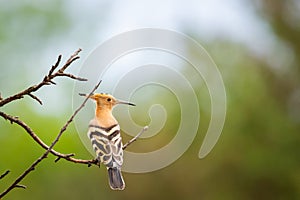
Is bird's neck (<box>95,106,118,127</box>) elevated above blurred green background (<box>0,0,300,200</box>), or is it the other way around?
blurred green background (<box>0,0,300,200</box>)

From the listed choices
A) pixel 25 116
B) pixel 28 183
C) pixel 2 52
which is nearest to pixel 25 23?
pixel 2 52

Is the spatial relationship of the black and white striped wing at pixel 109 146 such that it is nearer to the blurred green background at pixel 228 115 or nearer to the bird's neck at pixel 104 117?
the bird's neck at pixel 104 117

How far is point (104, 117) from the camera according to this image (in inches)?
26.1

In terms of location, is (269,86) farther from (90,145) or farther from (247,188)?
(90,145)

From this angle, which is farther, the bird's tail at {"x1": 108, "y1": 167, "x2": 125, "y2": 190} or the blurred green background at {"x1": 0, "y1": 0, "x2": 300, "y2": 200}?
the blurred green background at {"x1": 0, "y1": 0, "x2": 300, "y2": 200}

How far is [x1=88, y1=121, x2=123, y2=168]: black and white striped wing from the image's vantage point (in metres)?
0.68

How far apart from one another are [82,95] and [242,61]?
167 inches

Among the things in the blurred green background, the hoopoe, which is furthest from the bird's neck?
the blurred green background

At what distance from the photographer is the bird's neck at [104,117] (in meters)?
0.66

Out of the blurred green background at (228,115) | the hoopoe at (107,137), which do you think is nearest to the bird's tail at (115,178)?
the hoopoe at (107,137)

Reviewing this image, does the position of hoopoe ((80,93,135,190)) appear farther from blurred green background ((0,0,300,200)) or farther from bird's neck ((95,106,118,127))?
blurred green background ((0,0,300,200))

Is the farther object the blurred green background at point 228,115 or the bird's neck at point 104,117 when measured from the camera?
the blurred green background at point 228,115

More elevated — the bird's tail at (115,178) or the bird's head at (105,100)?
the bird's head at (105,100)

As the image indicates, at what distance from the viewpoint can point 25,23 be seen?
5270 millimetres
